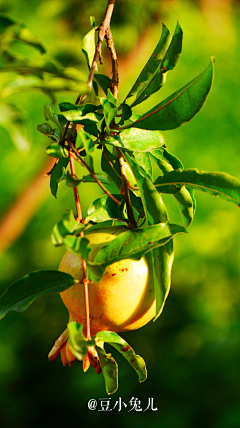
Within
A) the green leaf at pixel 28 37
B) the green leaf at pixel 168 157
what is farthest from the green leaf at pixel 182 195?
the green leaf at pixel 28 37

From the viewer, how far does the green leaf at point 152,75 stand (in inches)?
22.6

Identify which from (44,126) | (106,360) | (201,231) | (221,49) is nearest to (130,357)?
(106,360)

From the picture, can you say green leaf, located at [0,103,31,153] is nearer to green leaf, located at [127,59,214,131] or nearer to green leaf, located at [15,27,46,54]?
green leaf, located at [15,27,46,54]

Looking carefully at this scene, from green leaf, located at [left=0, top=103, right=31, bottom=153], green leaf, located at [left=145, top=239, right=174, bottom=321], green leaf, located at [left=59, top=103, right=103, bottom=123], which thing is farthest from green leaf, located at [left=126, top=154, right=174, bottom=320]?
green leaf, located at [left=0, top=103, right=31, bottom=153]

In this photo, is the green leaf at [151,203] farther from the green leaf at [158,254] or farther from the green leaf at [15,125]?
the green leaf at [15,125]

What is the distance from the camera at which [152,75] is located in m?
0.63

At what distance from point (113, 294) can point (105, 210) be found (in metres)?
0.16

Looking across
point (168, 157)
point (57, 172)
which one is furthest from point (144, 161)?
point (57, 172)

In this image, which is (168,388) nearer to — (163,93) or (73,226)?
(163,93)

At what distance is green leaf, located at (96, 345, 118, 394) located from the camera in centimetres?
53

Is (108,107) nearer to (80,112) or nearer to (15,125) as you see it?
(80,112)

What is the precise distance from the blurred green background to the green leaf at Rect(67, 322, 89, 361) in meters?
1.34

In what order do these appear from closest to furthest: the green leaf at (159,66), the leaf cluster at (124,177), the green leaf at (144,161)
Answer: the leaf cluster at (124,177)
the green leaf at (159,66)
the green leaf at (144,161)

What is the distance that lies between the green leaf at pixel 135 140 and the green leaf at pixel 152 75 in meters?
0.05
